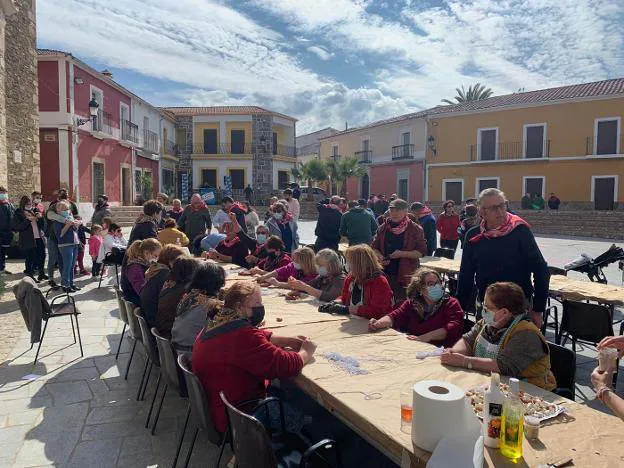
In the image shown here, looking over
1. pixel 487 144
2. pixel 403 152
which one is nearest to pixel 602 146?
pixel 487 144

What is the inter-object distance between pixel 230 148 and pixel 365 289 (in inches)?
1266

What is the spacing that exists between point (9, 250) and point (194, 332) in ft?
31.2

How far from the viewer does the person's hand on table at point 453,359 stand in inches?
101

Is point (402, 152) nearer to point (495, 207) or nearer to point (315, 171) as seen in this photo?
point (315, 171)

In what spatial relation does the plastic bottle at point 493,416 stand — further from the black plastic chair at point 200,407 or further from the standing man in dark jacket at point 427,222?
the standing man in dark jacket at point 427,222

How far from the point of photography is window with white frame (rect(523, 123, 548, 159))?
2523 centimetres

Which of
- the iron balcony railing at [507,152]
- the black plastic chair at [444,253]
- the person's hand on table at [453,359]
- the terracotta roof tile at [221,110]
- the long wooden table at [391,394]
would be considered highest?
the terracotta roof tile at [221,110]

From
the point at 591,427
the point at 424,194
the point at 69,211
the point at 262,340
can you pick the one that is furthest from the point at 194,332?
the point at 424,194

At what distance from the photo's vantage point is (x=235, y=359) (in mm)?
2477

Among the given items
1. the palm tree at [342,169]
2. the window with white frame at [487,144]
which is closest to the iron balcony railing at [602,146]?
the window with white frame at [487,144]

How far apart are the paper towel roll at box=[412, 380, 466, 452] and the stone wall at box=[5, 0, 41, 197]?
48.9ft

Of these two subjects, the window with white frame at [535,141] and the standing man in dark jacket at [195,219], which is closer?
the standing man in dark jacket at [195,219]

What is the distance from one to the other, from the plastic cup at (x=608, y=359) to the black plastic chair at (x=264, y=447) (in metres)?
1.22

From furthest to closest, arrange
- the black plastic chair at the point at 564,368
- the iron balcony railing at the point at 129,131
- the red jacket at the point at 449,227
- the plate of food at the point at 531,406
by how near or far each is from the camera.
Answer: the iron balcony railing at the point at 129,131 < the red jacket at the point at 449,227 < the black plastic chair at the point at 564,368 < the plate of food at the point at 531,406
